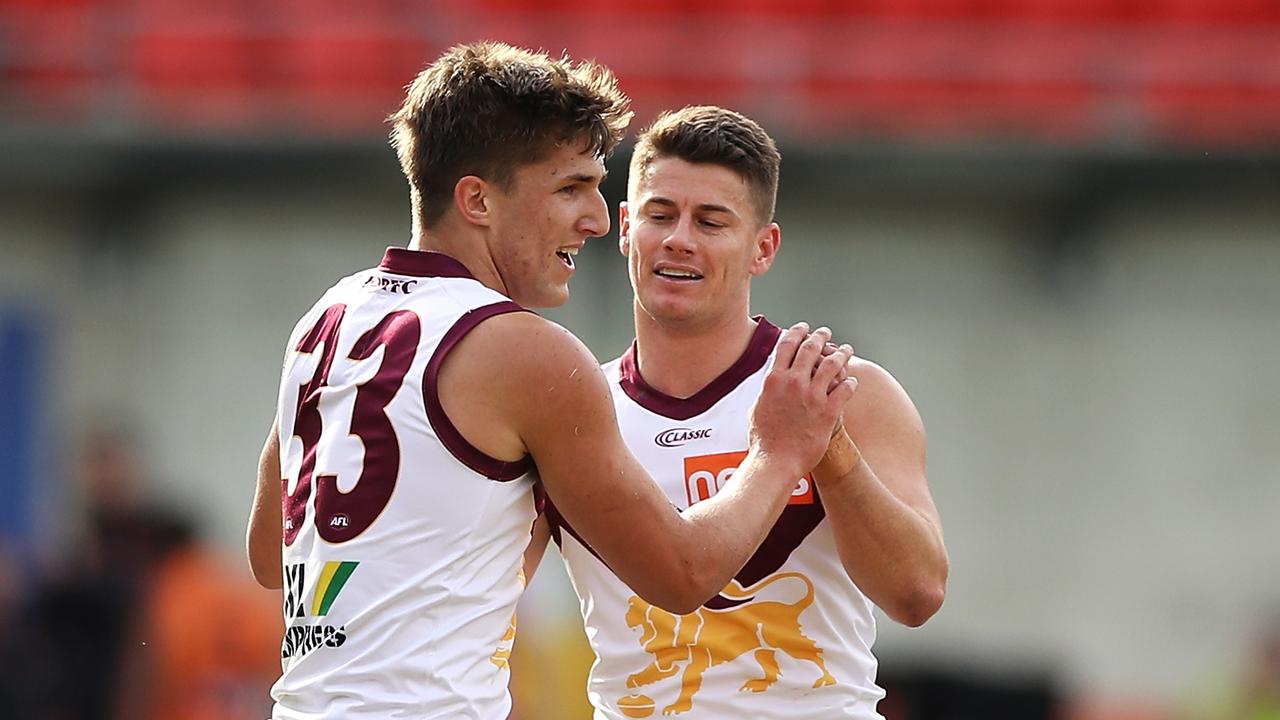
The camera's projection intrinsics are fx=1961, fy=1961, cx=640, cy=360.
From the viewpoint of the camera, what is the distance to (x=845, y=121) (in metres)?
14.3

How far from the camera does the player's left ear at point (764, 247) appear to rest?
211 inches

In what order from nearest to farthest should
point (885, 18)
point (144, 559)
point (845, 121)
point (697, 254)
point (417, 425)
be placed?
point (417, 425) → point (697, 254) → point (144, 559) → point (845, 121) → point (885, 18)

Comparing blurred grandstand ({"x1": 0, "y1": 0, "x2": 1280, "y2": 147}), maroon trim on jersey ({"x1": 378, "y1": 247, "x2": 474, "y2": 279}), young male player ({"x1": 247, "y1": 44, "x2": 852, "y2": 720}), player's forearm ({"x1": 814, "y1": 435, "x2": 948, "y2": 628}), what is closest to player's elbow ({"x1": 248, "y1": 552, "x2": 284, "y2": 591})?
young male player ({"x1": 247, "y1": 44, "x2": 852, "y2": 720})

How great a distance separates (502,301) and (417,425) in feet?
1.12

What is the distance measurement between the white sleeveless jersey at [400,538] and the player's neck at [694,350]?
1.08 metres

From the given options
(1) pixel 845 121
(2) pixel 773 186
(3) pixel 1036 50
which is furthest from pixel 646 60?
(2) pixel 773 186

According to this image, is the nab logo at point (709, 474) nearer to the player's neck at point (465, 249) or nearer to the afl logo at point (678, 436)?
the afl logo at point (678, 436)

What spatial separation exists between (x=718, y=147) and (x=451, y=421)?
1490 millimetres

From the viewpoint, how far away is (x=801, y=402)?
4629 millimetres

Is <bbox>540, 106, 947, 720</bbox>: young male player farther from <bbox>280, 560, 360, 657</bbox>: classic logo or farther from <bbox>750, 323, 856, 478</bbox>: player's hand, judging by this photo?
<bbox>280, 560, 360, 657</bbox>: classic logo

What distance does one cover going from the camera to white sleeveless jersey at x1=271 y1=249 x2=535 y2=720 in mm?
4070

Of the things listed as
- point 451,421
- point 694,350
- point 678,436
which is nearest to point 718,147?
point 694,350

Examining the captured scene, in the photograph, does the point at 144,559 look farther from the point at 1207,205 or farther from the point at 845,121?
the point at 1207,205

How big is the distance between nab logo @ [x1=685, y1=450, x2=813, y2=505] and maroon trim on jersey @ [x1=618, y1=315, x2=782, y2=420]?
6.0 inches
